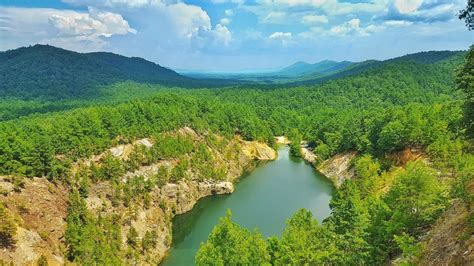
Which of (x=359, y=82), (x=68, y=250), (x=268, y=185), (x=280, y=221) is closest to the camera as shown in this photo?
(x=68, y=250)

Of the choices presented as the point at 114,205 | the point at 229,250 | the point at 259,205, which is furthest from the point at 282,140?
the point at 229,250

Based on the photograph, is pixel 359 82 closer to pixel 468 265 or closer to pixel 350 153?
pixel 350 153

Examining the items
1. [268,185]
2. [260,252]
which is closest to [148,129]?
[268,185]

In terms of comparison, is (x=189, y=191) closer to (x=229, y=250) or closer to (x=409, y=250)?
(x=229, y=250)

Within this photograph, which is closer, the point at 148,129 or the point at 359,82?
the point at 148,129

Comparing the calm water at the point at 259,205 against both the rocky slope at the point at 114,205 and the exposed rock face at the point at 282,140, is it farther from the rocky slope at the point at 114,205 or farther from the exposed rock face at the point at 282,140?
the exposed rock face at the point at 282,140
